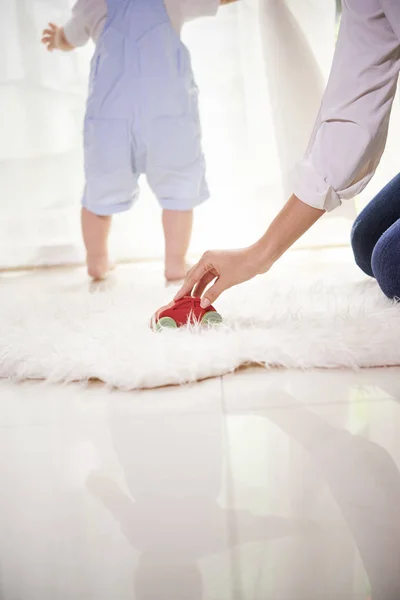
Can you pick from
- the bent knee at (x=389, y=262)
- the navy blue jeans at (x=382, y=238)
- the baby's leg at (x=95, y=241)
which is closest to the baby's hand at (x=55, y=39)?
the baby's leg at (x=95, y=241)

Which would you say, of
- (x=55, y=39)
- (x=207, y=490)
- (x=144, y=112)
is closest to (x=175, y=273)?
(x=144, y=112)

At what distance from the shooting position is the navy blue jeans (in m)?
1.01

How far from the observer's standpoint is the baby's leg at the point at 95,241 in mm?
1581

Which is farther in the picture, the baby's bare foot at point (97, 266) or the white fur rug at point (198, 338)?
the baby's bare foot at point (97, 266)

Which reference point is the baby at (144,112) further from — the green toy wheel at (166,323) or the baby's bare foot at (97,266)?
the green toy wheel at (166,323)

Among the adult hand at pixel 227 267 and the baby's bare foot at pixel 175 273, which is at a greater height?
the adult hand at pixel 227 267

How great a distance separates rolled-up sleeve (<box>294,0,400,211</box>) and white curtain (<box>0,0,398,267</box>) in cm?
87

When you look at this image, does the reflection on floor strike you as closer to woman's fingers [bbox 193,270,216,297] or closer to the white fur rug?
the white fur rug

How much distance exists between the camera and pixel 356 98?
2.59ft

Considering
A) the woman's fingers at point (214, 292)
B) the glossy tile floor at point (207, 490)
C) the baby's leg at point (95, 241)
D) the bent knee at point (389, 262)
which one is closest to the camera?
the glossy tile floor at point (207, 490)

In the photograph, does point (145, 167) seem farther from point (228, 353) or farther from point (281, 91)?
point (228, 353)

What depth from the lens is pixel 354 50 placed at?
0.80m

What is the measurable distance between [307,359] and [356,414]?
16 centimetres

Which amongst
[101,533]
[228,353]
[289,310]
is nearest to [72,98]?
[289,310]
